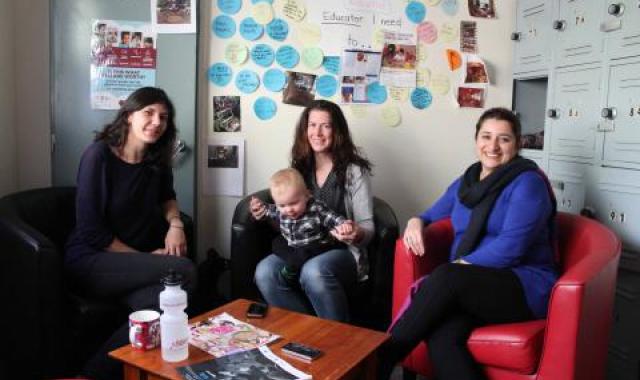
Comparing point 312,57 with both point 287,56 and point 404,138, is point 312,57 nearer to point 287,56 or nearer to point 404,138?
point 287,56

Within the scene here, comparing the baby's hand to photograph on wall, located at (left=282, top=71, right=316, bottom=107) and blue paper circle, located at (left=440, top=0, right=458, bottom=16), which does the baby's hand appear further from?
blue paper circle, located at (left=440, top=0, right=458, bottom=16)

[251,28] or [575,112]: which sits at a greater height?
[251,28]

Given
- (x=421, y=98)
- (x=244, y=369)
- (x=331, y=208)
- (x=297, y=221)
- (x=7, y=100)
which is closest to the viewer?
(x=244, y=369)

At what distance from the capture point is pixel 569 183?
7.82 feet

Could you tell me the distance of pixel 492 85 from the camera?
2.85 metres

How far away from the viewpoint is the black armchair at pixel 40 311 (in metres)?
1.69

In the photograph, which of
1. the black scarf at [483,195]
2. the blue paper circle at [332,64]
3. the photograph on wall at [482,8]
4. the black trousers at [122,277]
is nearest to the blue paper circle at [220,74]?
the blue paper circle at [332,64]

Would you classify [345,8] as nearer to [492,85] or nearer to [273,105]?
[273,105]

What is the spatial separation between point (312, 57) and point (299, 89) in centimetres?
18

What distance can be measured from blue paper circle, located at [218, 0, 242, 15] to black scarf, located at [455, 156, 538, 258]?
160cm

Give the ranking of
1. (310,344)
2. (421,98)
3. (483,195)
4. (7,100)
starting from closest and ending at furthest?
1. (310,344)
2. (483,195)
3. (7,100)
4. (421,98)

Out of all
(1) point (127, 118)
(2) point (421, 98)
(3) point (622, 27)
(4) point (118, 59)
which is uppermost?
(3) point (622, 27)

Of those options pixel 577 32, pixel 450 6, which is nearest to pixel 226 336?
pixel 577 32

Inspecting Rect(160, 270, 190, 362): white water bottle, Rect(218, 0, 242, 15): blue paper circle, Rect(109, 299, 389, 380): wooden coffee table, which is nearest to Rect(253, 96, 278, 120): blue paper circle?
Rect(218, 0, 242, 15): blue paper circle
